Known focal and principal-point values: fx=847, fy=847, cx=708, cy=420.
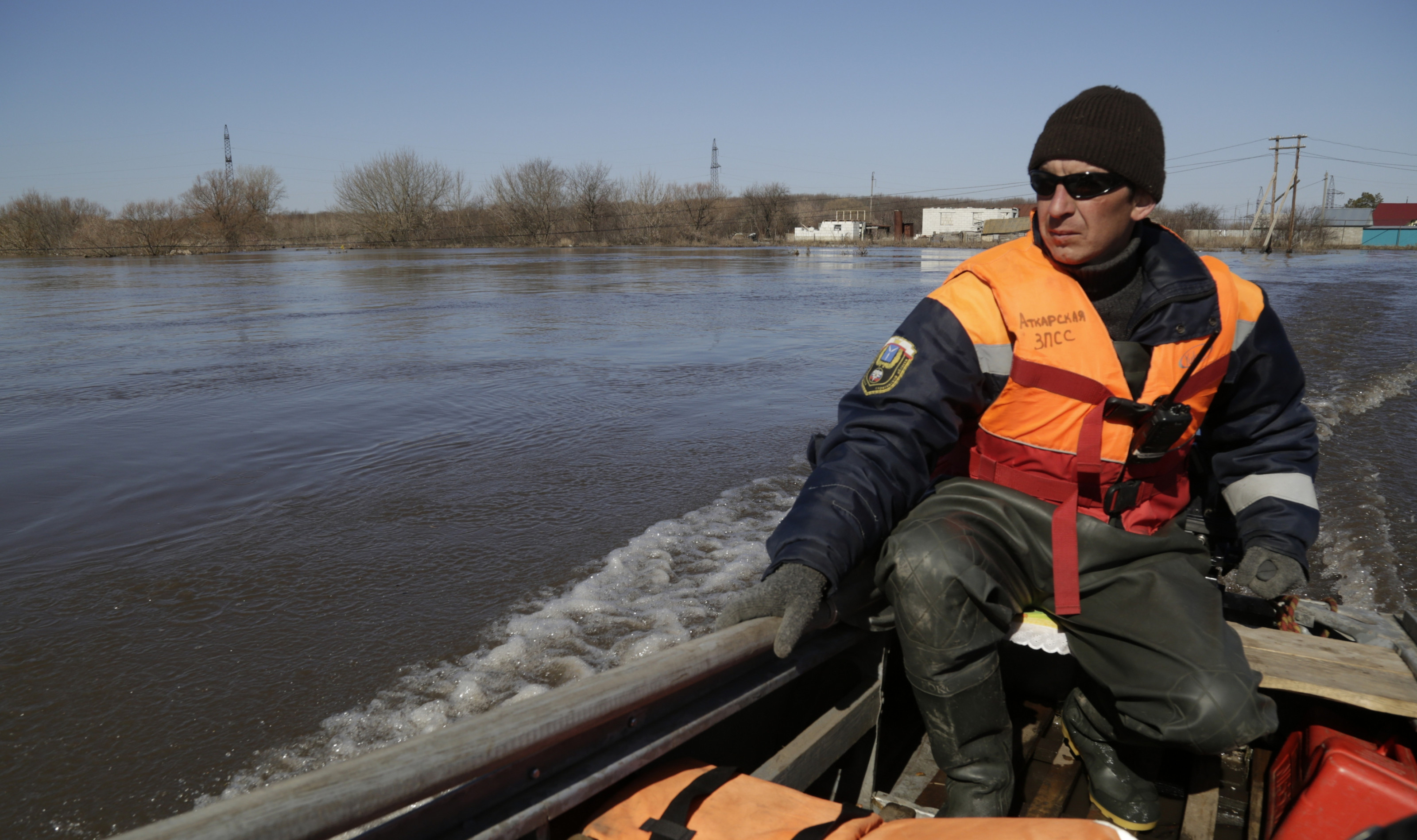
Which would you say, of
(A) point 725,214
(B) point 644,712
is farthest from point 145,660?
(A) point 725,214

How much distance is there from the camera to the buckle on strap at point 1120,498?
2.03 m

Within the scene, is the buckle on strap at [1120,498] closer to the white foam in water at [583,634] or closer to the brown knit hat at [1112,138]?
the brown knit hat at [1112,138]

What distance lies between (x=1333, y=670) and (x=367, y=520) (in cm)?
443

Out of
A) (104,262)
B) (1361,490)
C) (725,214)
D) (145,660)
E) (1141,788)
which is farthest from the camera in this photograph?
(725,214)

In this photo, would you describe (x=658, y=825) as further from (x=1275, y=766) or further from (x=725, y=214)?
(x=725, y=214)

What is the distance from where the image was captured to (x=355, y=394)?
8211 millimetres

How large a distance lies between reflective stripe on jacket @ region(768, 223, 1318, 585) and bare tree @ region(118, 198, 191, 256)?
189 ft

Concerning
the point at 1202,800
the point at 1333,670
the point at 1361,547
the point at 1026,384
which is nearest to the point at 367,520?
the point at 1026,384

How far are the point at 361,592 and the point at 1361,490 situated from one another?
20.5 feet

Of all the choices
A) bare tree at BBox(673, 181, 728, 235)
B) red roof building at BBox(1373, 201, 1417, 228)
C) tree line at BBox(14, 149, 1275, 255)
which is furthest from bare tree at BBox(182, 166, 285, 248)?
red roof building at BBox(1373, 201, 1417, 228)

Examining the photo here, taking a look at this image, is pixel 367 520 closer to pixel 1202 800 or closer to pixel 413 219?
pixel 1202 800

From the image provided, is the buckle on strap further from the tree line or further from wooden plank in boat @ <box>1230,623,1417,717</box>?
the tree line

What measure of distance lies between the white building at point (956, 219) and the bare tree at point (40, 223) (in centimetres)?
7865

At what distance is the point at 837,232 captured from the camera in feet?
283
